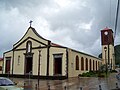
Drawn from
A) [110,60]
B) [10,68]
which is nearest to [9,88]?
[10,68]

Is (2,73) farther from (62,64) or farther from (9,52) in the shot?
(62,64)

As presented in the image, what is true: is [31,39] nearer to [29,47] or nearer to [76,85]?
[29,47]

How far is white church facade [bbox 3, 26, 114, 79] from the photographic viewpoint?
38.2 m

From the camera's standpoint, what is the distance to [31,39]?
43.4 metres

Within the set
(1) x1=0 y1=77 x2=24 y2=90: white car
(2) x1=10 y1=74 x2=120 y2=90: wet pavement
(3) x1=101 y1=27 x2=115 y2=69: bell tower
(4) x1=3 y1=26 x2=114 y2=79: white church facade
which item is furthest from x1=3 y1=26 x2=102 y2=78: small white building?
(1) x1=0 y1=77 x2=24 y2=90: white car

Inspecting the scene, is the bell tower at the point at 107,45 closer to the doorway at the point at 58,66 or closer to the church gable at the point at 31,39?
the church gable at the point at 31,39

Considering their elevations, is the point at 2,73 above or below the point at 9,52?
below

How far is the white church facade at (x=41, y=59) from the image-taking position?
38.2 m

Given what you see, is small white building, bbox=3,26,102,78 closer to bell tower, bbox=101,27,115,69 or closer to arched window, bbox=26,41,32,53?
arched window, bbox=26,41,32,53

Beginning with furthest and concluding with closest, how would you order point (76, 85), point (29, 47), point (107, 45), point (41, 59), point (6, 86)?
point (107, 45), point (29, 47), point (41, 59), point (76, 85), point (6, 86)

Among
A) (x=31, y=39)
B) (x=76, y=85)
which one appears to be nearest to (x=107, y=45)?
(x=31, y=39)

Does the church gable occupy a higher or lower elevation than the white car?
higher

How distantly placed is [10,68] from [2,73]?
108 inches

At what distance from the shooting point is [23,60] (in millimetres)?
43812
